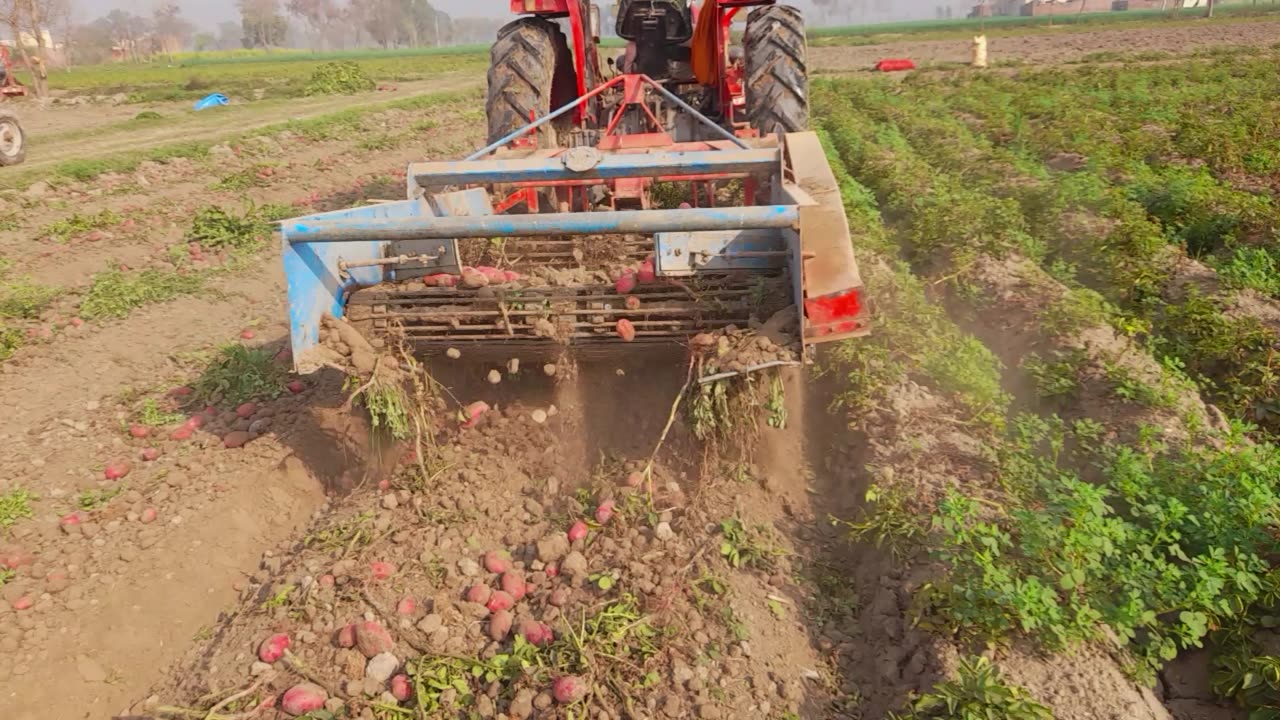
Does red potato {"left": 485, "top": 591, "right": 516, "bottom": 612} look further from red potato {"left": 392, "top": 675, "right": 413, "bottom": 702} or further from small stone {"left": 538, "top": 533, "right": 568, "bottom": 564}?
red potato {"left": 392, "top": 675, "right": 413, "bottom": 702}

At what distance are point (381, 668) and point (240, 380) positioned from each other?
8.58 feet

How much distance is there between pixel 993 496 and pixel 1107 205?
4086 mm

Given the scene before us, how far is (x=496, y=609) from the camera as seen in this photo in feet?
9.41

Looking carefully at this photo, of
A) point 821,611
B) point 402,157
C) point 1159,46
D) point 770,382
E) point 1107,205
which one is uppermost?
point 1159,46

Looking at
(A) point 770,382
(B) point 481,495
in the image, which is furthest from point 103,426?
(A) point 770,382

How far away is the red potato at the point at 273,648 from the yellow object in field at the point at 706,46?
4531 millimetres

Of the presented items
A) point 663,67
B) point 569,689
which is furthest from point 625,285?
point 663,67

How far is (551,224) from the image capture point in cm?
304

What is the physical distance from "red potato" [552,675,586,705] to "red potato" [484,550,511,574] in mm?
707

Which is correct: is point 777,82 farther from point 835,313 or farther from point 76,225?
point 76,225

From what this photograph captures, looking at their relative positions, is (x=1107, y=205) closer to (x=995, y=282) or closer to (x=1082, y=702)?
(x=995, y=282)

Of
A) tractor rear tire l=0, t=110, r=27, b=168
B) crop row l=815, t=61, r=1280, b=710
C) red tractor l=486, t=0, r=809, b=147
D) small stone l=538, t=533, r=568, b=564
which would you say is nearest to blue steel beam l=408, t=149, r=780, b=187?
crop row l=815, t=61, r=1280, b=710

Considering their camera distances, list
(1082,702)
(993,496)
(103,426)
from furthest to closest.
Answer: (103,426), (993,496), (1082,702)

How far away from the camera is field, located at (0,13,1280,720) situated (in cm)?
249
